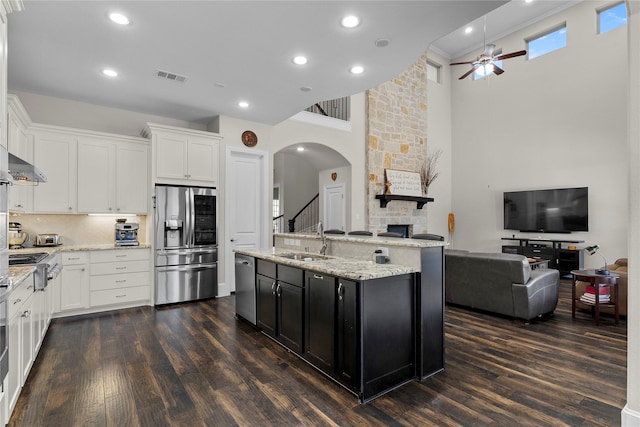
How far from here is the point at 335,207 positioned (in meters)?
8.09

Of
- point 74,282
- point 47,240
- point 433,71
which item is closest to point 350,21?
point 74,282

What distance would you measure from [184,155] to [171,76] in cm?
138

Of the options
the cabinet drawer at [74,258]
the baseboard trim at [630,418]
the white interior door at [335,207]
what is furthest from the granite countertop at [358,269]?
the white interior door at [335,207]

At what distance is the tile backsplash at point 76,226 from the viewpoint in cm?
450

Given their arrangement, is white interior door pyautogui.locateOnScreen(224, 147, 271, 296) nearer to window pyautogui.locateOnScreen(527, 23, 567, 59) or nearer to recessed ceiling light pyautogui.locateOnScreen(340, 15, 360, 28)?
recessed ceiling light pyautogui.locateOnScreen(340, 15, 360, 28)

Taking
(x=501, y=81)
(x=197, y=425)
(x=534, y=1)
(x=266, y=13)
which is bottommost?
(x=197, y=425)

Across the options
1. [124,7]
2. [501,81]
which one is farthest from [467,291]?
[501,81]

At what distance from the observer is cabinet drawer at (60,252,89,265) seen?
4195mm

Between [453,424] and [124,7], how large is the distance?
3.91 meters

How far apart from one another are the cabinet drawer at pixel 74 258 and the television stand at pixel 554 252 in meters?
8.42

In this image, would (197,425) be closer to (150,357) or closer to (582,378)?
(150,357)

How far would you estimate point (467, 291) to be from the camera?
4516mm

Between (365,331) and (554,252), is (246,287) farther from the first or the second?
(554,252)

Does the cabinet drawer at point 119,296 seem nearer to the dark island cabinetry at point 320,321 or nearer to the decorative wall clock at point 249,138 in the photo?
the decorative wall clock at point 249,138
